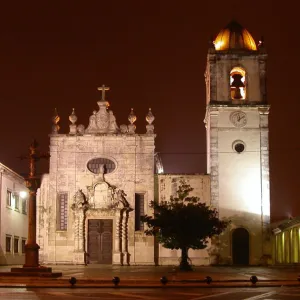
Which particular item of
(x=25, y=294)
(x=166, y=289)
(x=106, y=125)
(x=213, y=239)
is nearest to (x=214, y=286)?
(x=166, y=289)

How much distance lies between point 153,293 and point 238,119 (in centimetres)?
2748

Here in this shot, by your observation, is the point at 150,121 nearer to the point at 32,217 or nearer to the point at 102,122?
the point at 102,122

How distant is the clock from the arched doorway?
21.8ft

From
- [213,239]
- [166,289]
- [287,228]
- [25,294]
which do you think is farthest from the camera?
[287,228]

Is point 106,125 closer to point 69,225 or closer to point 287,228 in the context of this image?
point 69,225

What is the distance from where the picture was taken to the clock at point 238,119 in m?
45.3

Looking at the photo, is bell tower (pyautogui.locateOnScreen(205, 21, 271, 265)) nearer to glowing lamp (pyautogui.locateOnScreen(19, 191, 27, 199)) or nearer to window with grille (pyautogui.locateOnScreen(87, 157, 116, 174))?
window with grille (pyautogui.locateOnScreen(87, 157, 116, 174))

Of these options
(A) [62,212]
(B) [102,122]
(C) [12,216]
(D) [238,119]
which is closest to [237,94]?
(D) [238,119]

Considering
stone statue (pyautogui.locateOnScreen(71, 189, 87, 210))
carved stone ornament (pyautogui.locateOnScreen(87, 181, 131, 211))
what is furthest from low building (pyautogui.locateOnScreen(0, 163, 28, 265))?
carved stone ornament (pyautogui.locateOnScreen(87, 181, 131, 211))

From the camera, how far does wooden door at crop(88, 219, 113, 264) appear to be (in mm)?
44688

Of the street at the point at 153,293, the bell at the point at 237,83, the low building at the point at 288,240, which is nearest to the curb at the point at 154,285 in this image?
the street at the point at 153,293

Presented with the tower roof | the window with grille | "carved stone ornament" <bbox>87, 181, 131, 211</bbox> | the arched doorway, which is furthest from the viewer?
the tower roof

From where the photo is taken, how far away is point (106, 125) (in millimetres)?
46156

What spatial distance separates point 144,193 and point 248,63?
10732mm
